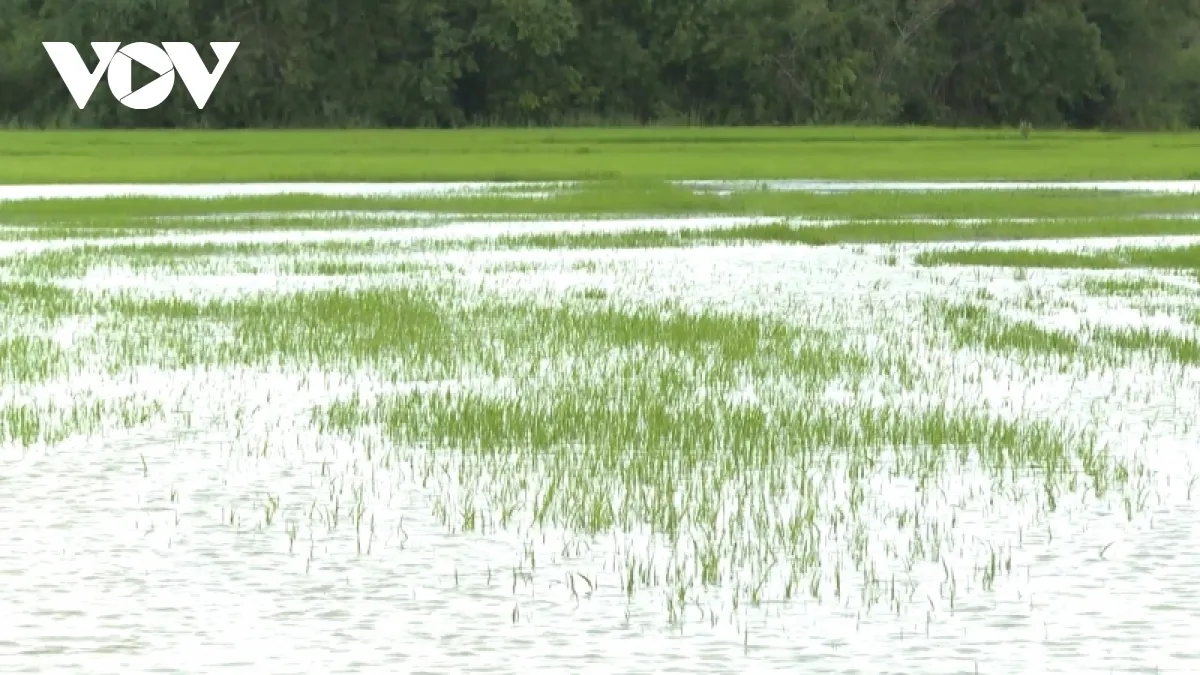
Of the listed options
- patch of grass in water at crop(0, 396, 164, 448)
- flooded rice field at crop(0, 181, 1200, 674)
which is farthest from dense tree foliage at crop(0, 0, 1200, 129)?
patch of grass in water at crop(0, 396, 164, 448)

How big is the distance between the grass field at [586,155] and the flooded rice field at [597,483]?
2690cm

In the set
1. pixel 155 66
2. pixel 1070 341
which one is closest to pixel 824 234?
pixel 1070 341

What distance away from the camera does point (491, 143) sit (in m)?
58.1

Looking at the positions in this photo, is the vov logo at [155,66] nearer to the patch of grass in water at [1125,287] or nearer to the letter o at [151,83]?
the letter o at [151,83]

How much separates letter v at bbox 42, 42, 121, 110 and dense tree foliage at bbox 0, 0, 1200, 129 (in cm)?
38

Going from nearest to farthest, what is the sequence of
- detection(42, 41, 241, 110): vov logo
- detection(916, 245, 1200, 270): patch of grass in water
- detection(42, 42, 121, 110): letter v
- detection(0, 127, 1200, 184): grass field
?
detection(916, 245, 1200, 270): patch of grass in water
detection(0, 127, 1200, 184): grass field
detection(42, 41, 241, 110): vov logo
detection(42, 42, 121, 110): letter v

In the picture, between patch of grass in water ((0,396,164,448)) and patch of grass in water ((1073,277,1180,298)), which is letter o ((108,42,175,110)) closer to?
patch of grass in water ((1073,277,1180,298))

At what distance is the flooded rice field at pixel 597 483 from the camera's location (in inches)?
253

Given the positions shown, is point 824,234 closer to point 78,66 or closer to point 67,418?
point 67,418

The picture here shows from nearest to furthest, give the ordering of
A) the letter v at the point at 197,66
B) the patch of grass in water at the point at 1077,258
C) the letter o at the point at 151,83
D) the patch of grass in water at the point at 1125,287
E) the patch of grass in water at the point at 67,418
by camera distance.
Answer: the patch of grass in water at the point at 67,418 < the patch of grass in water at the point at 1125,287 < the patch of grass in water at the point at 1077,258 < the letter v at the point at 197,66 < the letter o at the point at 151,83

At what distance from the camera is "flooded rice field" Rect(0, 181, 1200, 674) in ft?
21.0

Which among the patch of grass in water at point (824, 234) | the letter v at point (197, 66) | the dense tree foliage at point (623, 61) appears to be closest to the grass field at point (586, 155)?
the letter v at point (197, 66)

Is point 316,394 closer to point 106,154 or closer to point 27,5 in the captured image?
point 106,154

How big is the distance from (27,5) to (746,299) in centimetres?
6048
